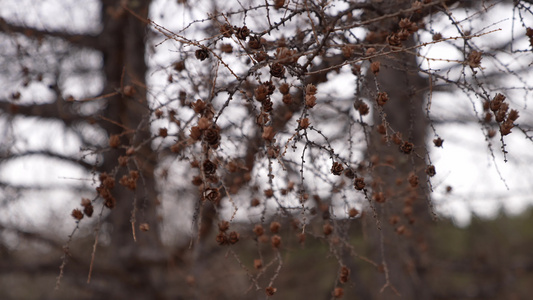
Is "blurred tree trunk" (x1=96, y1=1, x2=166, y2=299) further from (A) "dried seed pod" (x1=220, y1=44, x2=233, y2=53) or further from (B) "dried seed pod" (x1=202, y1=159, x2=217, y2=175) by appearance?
(B) "dried seed pod" (x1=202, y1=159, x2=217, y2=175)

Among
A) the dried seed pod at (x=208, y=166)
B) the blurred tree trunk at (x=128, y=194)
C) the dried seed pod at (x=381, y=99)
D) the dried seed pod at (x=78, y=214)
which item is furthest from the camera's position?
the blurred tree trunk at (x=128, y=194)

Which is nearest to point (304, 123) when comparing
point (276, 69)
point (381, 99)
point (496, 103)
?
point (276, 69)

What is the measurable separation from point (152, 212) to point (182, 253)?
1.72 feet

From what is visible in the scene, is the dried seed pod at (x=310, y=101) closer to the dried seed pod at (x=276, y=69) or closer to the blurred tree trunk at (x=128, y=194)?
the dried seed pod at (x=276, y=69)

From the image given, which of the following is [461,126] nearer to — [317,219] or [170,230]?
[317,219]

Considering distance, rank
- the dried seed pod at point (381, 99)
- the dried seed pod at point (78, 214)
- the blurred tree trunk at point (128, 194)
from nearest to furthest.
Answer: the dried seed pod at point (381, 99) → the dried seed pod at point (78, 214) → the blurred tree trunk at point (128, 194)

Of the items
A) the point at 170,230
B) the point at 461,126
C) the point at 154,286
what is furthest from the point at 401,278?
the point at 170,230

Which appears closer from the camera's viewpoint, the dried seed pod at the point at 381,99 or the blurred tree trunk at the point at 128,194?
the dried seed pod at the point at 381,99

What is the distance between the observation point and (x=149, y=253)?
15.2ft

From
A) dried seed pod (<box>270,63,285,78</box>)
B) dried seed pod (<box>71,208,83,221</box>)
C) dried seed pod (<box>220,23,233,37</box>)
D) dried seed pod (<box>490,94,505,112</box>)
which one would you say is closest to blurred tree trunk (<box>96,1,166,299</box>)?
dried seed pod (<box>71,208,83,221</box>)

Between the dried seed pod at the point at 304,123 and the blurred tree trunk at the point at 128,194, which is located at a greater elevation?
the blurred tree trunk at the point at 128,194

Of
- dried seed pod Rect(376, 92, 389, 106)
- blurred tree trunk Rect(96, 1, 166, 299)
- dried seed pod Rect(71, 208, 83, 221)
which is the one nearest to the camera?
dried seed pod Rect(376, 92, 389, 106)

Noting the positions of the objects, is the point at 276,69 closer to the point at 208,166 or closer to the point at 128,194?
the point at 208,166

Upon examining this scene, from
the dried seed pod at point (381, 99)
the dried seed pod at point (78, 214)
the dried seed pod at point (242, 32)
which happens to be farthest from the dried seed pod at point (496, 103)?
the dried seed pod at point (78, 214)
